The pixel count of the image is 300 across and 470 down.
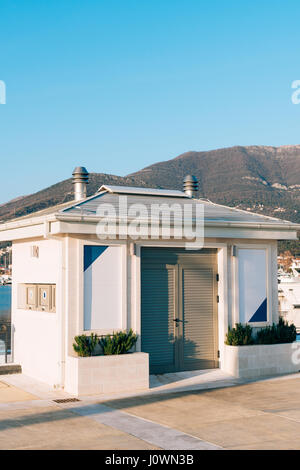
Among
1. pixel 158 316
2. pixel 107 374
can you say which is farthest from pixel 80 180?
pixel 107 374

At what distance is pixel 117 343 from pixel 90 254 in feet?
5.45

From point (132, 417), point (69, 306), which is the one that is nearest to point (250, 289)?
point (69, 306)

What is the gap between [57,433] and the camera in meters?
7.11

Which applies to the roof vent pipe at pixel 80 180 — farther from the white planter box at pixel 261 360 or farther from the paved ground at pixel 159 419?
the white planter box at pixel 261 360

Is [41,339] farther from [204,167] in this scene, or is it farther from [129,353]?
[204,167]

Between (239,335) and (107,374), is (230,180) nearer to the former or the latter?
(239,335)

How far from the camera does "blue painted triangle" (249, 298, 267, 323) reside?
39.0ft

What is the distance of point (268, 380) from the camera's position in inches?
433

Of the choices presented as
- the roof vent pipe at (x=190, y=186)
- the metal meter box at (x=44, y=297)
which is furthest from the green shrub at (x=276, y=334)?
the metal meter box at (x=44, y=297)

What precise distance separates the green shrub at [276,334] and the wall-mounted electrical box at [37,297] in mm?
4287

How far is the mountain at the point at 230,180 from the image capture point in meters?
87.0

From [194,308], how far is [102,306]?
2120mm

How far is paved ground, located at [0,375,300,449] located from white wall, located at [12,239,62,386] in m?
0.64

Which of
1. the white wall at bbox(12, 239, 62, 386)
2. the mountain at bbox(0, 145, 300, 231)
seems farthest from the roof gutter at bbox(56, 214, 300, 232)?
the mountain at bbox(0, 145, 300, 231)
